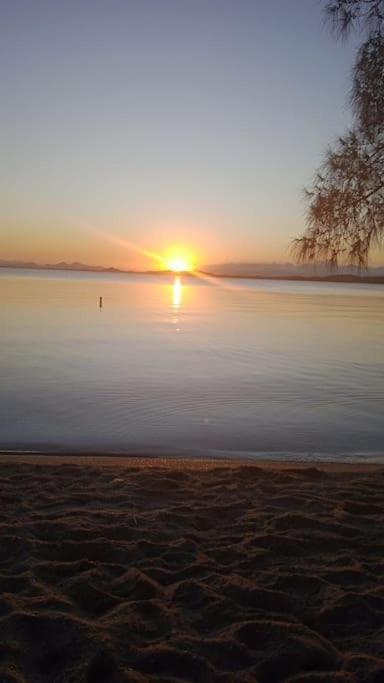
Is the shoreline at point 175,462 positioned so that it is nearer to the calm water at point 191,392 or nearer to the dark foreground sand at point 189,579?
the calm water at point 191,392

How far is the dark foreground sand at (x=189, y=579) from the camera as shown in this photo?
372 cm

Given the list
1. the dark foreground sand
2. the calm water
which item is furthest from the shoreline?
the dark foreground sand

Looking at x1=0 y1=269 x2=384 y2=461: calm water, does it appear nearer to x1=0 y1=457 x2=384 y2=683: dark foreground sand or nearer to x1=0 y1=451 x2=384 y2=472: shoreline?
x1=0 y1=451 x2=384 y2=472: shoreline

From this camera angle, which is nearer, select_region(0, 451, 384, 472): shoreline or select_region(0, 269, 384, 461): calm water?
select_region(0, 451, 384, 472): shoreline

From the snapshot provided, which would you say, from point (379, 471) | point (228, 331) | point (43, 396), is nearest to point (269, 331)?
point (228, 331)

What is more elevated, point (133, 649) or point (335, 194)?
point (335, 194)

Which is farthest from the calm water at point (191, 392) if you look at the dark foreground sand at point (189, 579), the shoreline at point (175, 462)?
the dark foreground sand at point (189, 579)

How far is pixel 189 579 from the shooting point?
4.75 m

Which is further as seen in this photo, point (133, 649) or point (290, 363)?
point (290, 363)

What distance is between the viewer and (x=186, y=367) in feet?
62.5

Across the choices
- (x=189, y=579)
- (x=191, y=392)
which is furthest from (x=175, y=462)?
(x=191, y=392)

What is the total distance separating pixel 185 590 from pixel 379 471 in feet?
14.8

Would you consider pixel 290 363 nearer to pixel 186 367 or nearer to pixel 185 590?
pixel 186 367

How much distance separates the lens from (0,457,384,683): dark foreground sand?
3.72 metres
